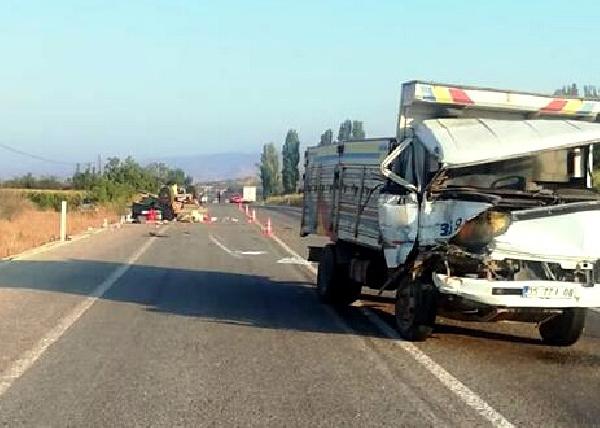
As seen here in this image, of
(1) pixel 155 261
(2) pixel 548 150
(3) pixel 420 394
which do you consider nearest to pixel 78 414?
(3) pixel 420 394

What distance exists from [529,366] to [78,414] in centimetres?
438

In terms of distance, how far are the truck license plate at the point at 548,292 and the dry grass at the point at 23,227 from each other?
17.6 metres

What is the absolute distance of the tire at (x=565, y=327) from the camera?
32.2 feet

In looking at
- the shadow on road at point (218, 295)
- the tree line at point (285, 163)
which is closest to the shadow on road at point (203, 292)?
the shadow on road at point (218, 295)

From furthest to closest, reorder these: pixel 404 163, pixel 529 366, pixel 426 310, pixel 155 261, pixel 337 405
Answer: pixel 155 261, pixel 404 163, pixel 426 310, pixel 529 366, pixel 337 405

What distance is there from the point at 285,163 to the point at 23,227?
102834mm

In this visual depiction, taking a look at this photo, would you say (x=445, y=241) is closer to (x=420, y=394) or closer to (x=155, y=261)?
(x=420, y=394)

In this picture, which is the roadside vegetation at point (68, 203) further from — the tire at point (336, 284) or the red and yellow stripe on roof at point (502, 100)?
the red and yellow stripe on roof at point (502, 100)

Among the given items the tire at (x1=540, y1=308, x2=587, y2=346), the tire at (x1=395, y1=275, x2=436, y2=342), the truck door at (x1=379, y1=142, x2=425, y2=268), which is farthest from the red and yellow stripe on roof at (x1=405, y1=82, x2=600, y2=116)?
the tire at (x1=540, y1=308, x2=587, y2=346)

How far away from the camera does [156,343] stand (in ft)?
31.8

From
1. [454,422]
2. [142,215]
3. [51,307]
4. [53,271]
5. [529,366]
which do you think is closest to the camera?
[454,422]

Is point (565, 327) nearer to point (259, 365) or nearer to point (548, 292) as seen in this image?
point (548, 292)

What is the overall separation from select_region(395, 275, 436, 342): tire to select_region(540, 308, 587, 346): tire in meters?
1.41

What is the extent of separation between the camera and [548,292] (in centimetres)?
904
